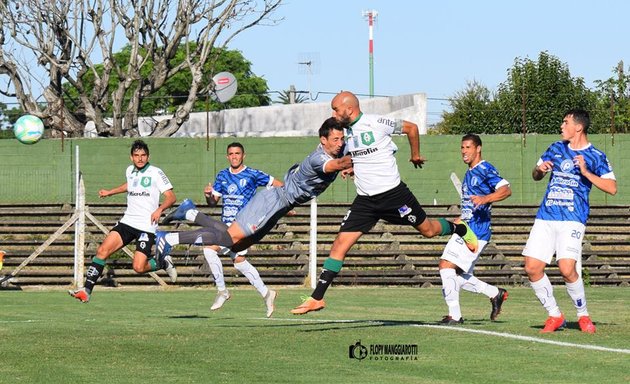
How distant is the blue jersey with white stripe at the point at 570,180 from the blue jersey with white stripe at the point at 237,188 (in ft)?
21.0

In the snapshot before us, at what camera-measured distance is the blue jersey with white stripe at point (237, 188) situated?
17.8m

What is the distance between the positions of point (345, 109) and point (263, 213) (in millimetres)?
1531

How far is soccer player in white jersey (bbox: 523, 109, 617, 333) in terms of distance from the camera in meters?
11.9

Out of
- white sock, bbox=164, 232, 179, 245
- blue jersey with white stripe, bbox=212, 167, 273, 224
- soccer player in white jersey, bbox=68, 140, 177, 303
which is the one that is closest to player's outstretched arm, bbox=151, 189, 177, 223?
soccer player in white jersey, bbox=68, 140, 177, 303

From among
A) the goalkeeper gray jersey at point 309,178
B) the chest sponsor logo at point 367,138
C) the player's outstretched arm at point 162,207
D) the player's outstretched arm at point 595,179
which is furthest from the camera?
the player's outstretched arm at point 162,207

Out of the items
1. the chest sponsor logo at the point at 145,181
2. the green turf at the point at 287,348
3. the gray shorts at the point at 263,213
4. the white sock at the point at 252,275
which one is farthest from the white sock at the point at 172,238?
the chest sponsor logo at the point at 145,181

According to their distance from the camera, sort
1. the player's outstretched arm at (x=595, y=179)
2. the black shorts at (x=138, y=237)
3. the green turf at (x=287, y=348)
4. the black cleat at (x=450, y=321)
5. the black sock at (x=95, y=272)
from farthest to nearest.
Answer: the black sock at (x=95, y=272)
the black shorts at (x=138, y=237)
the black cleat at (x=450, y=321)
the player's outstretched arm at (x=595, y=179)
the green turf at (x=287, y=348)

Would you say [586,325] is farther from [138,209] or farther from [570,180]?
[138,209]

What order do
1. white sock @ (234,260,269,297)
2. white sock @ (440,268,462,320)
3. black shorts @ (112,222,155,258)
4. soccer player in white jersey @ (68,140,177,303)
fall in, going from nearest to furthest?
white sock @ (440,268,462,320), white sock @ (234,260,269,297), black shorts @ (112,222,155,258), soccer player in white jersey @ (68,140,177,303)

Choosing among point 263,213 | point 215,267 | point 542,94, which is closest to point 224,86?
point 542,94

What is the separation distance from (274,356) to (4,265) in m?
18.2

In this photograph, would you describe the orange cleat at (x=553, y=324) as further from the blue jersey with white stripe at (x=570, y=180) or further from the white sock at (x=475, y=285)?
the white sock at (x=475, y=285)

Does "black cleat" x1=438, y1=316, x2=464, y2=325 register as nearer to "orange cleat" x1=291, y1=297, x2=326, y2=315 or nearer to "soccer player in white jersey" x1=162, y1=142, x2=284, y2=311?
"orange cleat" x1=291, y1=297, x2=326, y2=315

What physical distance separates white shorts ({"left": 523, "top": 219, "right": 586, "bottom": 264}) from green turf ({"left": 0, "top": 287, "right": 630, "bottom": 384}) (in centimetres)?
76
